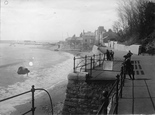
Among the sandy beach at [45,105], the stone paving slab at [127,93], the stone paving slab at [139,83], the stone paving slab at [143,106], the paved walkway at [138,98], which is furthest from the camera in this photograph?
the sandy beach at [45,105]

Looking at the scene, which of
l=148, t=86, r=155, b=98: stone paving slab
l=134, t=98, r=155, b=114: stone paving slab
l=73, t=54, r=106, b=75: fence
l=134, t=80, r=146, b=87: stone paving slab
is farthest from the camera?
l=73, t=54, r=106, b=75: fence

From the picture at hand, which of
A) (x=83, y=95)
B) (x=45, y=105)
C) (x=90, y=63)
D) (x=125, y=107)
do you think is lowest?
(x=45, y=105)

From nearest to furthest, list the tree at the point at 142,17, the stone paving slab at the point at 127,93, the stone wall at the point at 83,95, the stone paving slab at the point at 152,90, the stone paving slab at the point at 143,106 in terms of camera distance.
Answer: the stone paving slab at the point at 143,106 < the stone paving slab at the point at 127,93 < the stone paving slab at the point at 152,90 < the stone wall at the point at 83,95 < the tree at the point at 142,17

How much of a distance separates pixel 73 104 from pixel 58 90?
38.6ft

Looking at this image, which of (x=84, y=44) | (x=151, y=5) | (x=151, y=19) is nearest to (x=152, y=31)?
(x=151, y=19)

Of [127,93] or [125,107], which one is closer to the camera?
[125,107]

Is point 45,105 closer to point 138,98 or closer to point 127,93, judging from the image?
point 127,93

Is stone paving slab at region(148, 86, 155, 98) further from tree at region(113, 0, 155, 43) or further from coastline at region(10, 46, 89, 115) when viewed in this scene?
tree at region(113, 0, 155, 43)

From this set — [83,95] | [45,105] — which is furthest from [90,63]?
[45,105]

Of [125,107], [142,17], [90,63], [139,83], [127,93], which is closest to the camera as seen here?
[125,107]

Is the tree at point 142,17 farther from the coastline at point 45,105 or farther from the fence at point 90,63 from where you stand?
the coastline at point 45,105

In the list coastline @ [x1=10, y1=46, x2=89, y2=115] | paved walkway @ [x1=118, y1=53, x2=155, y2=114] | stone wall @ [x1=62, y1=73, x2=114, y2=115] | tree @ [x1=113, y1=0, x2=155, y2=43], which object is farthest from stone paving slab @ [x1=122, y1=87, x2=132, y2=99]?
tree @ [x1=113, y1=0, x2=155, y2=43]

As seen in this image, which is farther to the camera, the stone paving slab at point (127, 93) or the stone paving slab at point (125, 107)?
the stone paving slab at point (127, 93)

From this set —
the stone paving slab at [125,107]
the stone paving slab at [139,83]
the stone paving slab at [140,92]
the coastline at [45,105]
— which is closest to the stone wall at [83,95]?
the stone paving slab at [139,83]
